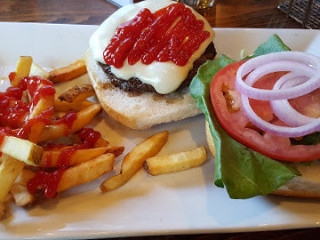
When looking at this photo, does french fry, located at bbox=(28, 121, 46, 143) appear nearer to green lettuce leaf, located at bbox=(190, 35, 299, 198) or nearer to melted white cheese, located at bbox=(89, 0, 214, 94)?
melted white cheese, located at bbox=(89, 0, 214, 94)

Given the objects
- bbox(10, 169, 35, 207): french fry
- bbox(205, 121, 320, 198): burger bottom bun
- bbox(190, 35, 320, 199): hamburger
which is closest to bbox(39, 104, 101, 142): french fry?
bbox(10, 169, 35, 207): french fry

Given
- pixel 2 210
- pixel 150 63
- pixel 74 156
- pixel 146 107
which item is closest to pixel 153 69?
pixel 150 63

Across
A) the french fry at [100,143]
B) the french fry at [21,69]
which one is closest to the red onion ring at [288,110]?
the french fry at [100,143]

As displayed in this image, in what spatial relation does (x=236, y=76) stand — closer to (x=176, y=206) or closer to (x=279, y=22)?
(x=176, y=206)

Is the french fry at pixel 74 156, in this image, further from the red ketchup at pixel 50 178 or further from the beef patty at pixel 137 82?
the beef patty at pixel 137 82

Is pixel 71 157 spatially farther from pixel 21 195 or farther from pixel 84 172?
pixel 21 195

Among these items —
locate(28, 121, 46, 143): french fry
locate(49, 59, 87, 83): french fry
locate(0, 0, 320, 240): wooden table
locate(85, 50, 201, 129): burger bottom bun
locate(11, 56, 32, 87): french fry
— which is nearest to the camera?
locate(28, 121, 46, 143): french fry
